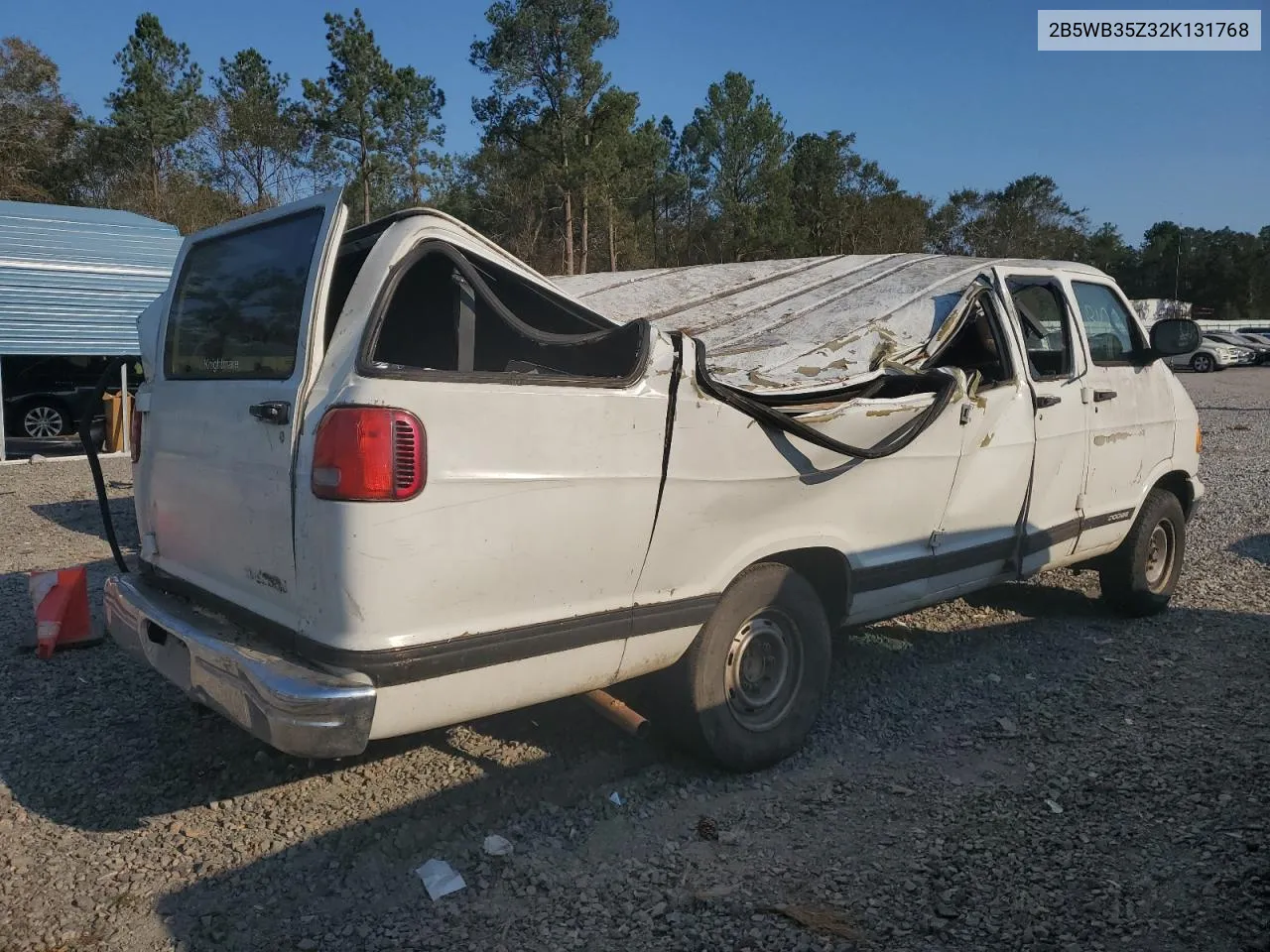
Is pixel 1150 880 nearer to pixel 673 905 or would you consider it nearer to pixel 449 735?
pixel 673 905

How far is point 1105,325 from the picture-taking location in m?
5.54

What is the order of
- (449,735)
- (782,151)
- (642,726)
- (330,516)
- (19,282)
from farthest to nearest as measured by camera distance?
1. (782,151)
2. (19,282)
3. (449,735)
4. (642,726)
5. (330,516)

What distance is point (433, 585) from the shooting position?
276 centimetres

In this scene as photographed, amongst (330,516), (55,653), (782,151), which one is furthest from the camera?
(782,151)

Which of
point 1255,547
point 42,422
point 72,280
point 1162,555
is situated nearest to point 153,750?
point 1162,555

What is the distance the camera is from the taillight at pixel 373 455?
265cm

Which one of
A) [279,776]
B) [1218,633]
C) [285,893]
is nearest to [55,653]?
[279,776]

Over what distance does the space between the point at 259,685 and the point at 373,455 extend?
0.75 metres

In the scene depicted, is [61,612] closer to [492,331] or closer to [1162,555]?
[492,331]

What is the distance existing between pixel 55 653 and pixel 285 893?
288cm

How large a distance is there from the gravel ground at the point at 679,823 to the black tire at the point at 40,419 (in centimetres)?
1235

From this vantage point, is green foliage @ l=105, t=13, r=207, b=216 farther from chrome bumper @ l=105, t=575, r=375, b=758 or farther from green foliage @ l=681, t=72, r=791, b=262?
chrome bumper @ l=105, t=575, r=375, b=758

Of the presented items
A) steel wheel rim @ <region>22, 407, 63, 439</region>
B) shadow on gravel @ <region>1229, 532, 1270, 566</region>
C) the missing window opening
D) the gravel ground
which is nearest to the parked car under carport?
steel wheel rim @ <region>22, 407, 63, 439</region>

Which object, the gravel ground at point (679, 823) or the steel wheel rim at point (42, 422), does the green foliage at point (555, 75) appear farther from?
the gravel ground at point (679, 823)
